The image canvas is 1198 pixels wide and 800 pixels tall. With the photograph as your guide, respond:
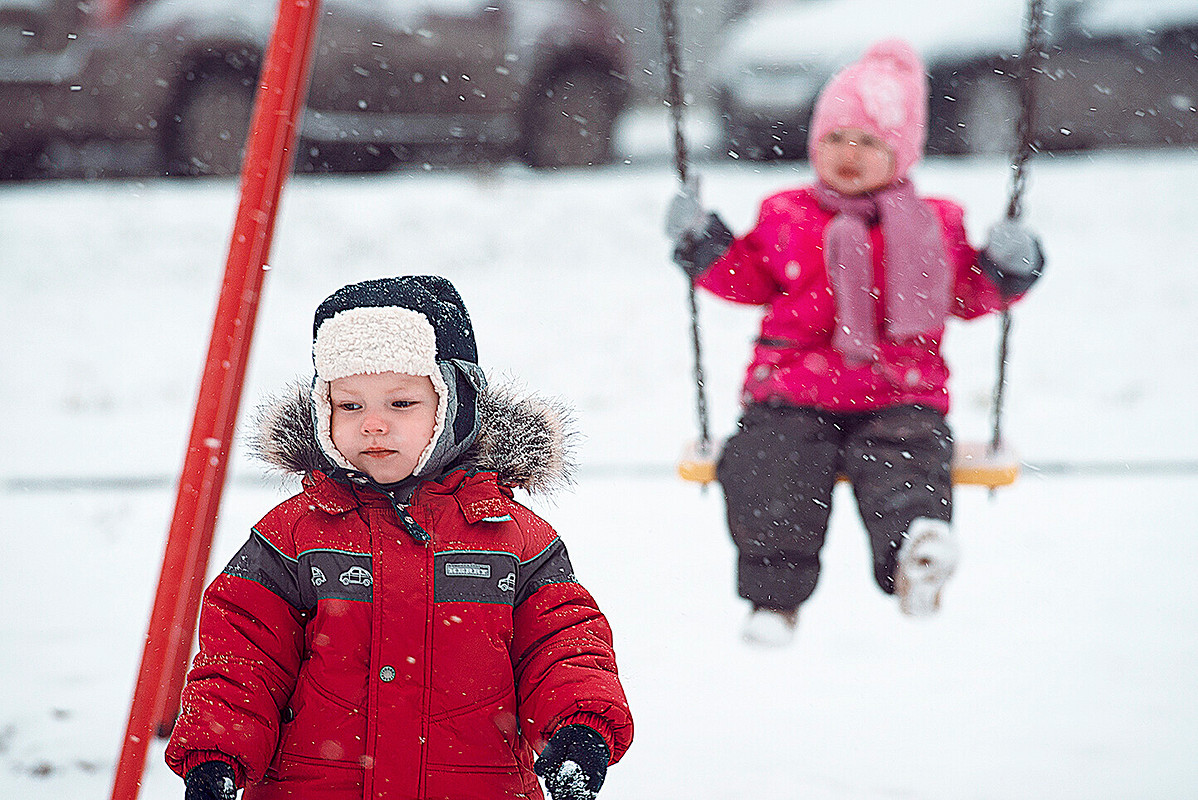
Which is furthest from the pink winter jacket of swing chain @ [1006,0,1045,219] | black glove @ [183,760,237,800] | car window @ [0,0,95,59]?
car window @ [0,0,95,59]

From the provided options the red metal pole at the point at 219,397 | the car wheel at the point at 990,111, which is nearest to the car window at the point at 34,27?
the car wheel at the point at 990,111

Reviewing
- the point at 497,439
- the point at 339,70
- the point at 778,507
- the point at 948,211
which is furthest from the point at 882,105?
the point at 339,70

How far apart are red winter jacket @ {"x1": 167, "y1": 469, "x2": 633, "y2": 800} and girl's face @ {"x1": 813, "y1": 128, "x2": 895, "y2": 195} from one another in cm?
148

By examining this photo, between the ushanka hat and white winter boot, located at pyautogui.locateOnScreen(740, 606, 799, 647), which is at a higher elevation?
the ushanka hat

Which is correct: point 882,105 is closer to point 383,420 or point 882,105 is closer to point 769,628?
point 769,628

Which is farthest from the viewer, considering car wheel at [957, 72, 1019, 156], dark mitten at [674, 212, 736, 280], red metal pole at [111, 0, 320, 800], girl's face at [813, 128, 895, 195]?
car wheel at [957, 72, 1019, 156]

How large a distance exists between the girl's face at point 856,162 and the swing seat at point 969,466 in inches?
23.2

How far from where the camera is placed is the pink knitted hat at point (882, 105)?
2.76m

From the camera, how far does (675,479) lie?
4426 mm

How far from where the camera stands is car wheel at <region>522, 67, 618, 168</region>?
7227 mm

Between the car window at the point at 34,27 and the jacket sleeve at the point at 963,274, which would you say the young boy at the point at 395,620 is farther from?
the car window at the point at 34,27

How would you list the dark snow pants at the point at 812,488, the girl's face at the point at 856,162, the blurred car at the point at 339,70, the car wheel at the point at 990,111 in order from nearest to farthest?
1. the dark snow pants at the point at 812,488
2. the girl's face at the point at 856,162
3. the blurred car at the point at 339,70
4. the car wheel at the point at 990,111

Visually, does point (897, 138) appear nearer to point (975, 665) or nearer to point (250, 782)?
point (975, 665)

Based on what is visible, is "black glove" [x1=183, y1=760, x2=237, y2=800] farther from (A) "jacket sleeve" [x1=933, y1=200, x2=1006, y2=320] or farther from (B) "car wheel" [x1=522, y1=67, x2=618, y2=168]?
(B) "car wheel" [x1=522, y1=67, x2=618, y2=168]
